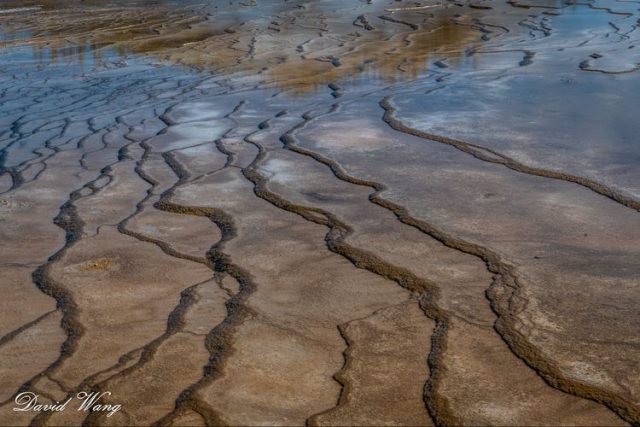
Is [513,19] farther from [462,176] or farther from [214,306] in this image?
[214,306]

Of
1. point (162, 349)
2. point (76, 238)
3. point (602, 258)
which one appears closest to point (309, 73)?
point (76, 238)

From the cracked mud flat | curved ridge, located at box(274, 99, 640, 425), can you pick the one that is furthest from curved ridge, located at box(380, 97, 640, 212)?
curved ridge, located at box(274, 99, 640, 425)

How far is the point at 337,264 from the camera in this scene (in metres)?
3.40

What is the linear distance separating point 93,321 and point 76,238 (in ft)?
3.26

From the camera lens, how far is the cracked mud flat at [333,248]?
2.47 metres
